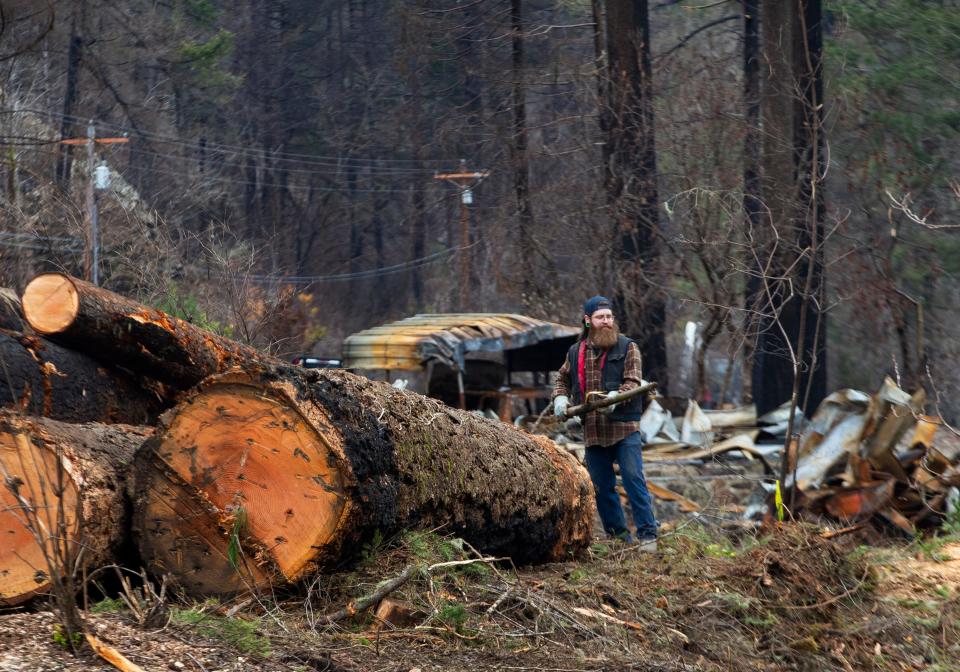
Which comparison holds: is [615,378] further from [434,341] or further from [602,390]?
[434,341]

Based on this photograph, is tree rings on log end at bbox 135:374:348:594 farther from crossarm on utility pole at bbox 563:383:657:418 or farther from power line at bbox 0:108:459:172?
power line at bbox 0:108:459:172

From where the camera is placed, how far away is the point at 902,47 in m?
25.8

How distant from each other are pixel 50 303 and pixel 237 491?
2092 millimetres

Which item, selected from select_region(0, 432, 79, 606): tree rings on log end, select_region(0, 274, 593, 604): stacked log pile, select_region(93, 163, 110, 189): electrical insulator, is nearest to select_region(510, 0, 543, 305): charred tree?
select_region(93, 163, 110, 189): electrical insulator

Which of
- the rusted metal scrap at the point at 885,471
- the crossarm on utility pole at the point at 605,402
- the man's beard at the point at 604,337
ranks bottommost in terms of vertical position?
the rusted metal scrap at the point at 885,471

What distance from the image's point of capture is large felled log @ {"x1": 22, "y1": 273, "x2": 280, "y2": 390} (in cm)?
629

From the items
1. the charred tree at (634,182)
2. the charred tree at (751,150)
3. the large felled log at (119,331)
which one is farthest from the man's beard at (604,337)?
the charred tree at (634,182)

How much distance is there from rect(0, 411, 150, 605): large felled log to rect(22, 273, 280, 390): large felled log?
1.22 m

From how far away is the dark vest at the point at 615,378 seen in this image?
26.0 feet

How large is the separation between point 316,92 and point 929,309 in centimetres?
2477

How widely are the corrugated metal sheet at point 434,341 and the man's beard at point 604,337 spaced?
7.30 m

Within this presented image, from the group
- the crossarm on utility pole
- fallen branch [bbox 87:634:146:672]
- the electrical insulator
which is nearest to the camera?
fallen branch [bbox 87:634:146:672]

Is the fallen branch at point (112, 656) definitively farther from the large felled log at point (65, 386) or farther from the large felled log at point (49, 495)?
the large felled log at point (65, 386)

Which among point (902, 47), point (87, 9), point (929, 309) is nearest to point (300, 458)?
point (929, 309)
